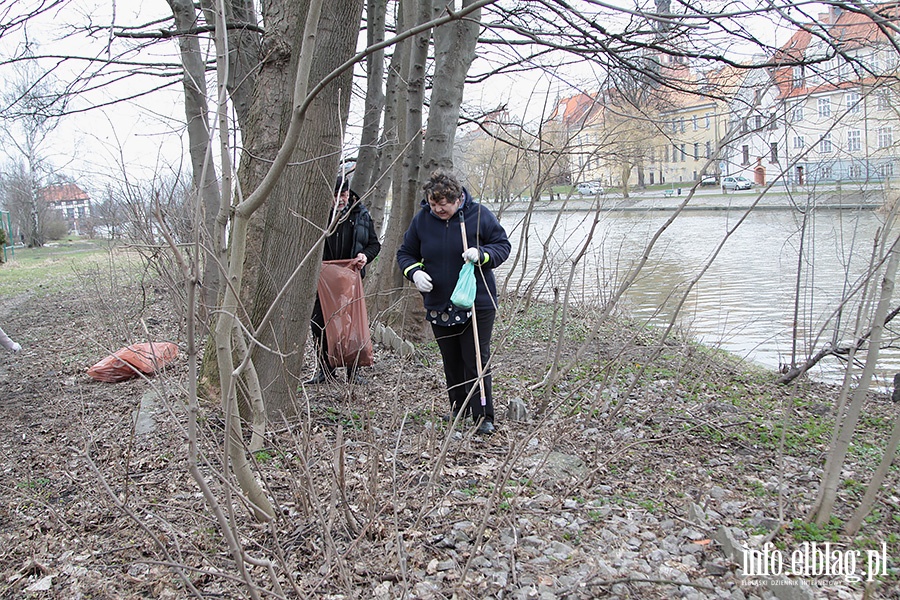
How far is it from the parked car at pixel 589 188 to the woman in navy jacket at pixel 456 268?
3.50 feet

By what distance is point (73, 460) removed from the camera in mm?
3951

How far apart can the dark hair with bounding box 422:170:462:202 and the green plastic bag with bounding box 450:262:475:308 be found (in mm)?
437

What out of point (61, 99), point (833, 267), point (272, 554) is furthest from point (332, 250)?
point (833, 267)

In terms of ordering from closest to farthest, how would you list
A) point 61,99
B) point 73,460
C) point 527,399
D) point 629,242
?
point 73,460 < point 527,399 < point 61,99 < point 629,242

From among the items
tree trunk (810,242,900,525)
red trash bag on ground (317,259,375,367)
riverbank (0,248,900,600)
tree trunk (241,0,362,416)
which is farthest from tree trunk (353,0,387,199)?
tree trunk (810,242,900,525)

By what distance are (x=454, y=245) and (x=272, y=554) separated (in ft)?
7.25

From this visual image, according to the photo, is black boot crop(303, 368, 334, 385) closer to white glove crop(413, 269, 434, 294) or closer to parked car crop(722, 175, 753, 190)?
white glove crop(413, 269, 434, 294)

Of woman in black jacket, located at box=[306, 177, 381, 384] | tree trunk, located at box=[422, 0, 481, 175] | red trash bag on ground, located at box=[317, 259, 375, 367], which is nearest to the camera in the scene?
red trash bag on ground, located at box=[317, 259, 375, 367]

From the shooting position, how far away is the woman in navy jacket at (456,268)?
4.14 meters

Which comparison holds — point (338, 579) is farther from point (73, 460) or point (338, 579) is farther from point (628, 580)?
point (73, 460)

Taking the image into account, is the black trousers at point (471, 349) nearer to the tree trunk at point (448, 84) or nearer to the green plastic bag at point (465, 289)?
the green plastic bag at point (465, 289)

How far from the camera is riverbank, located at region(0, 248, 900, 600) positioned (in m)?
2.59

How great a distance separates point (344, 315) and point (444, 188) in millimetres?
1468

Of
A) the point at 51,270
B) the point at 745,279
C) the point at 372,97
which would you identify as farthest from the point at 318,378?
the point at 51,270
